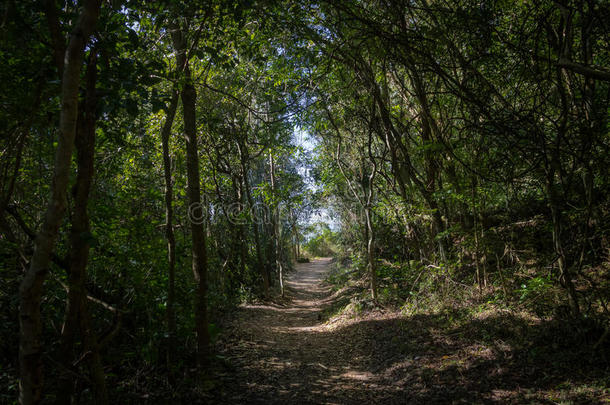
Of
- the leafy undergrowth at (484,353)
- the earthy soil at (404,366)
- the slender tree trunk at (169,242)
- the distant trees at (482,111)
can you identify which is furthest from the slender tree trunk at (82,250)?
the leafy undergrowth at (484,353)

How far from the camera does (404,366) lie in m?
4.80

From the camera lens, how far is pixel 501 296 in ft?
18.3

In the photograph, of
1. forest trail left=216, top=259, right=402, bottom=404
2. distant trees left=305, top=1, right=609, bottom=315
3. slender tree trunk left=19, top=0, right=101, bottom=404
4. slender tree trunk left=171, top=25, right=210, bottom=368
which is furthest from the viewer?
slender tree trunk left=171, top=25, right=210, bottom=368

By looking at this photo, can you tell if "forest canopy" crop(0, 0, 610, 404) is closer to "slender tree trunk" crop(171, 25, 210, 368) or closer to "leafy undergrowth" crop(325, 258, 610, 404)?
"slender tree trunk" crop(171, 25, 210, 368)

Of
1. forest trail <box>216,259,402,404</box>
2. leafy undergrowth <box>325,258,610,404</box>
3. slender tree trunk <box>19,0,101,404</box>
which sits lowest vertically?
forest trail <box>216,259,402,404</box>

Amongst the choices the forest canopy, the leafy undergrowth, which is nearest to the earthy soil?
the leafy undergrowth

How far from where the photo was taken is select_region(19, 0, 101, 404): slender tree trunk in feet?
6.05

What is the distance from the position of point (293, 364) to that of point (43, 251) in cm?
477

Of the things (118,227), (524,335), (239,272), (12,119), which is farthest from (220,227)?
(524,335)

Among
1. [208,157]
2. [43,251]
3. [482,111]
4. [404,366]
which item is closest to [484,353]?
[404,366]

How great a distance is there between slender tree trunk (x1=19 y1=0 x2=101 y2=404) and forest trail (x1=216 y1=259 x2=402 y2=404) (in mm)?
2873

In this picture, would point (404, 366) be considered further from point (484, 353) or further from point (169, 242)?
point (169, 242)

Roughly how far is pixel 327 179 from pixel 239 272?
4739 millimetres

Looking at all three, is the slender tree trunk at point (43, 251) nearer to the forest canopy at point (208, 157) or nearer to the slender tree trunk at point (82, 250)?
the forest canopy at point (208, 157)
